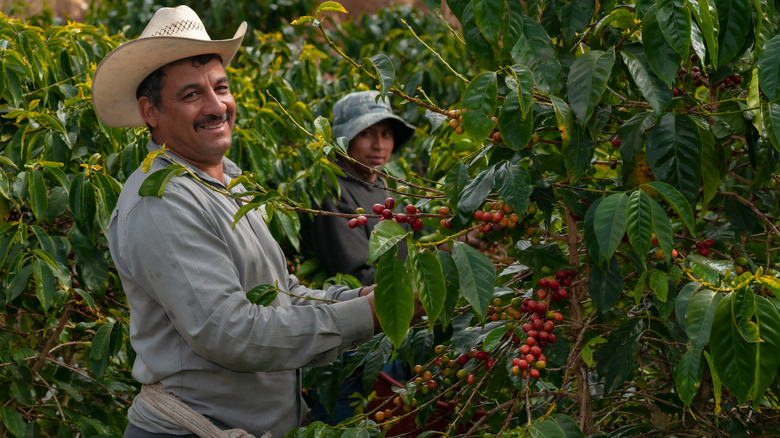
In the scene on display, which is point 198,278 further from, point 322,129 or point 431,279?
point 431,279

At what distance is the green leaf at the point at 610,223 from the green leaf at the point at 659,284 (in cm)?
18

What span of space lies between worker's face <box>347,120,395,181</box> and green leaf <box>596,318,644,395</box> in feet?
7.25

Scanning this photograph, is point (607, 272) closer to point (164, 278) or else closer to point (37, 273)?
point (164, 278)

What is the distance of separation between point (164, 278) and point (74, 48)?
1.74 metres

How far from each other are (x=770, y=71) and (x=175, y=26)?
56.7 inches

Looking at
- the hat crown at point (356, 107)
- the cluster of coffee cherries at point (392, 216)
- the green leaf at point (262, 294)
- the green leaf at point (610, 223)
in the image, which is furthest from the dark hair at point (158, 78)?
the hat crown at point (356, 107)

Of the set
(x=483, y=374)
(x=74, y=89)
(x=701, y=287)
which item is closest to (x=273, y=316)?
(x=483, y=374)

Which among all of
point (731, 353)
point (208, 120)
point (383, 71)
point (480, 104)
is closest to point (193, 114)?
point (208, 120)

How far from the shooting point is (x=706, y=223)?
2002 mm

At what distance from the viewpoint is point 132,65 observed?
211 centimetres

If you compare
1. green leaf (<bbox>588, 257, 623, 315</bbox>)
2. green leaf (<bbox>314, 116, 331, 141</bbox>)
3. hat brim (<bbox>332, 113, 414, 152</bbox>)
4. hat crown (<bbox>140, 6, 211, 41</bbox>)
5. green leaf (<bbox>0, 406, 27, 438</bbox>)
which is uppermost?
hat crown (<bbox>140, 6, 211, 41</bbox>)

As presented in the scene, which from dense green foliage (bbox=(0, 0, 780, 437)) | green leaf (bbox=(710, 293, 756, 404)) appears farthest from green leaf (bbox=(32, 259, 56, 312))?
green leaf (bbox=(710, 293, 756, 404))

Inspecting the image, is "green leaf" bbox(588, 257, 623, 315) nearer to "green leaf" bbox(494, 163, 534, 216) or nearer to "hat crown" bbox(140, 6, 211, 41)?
"green leaf" bbox(494, 163, 534, 216)

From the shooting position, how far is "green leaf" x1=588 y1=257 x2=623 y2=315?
1.63 m
